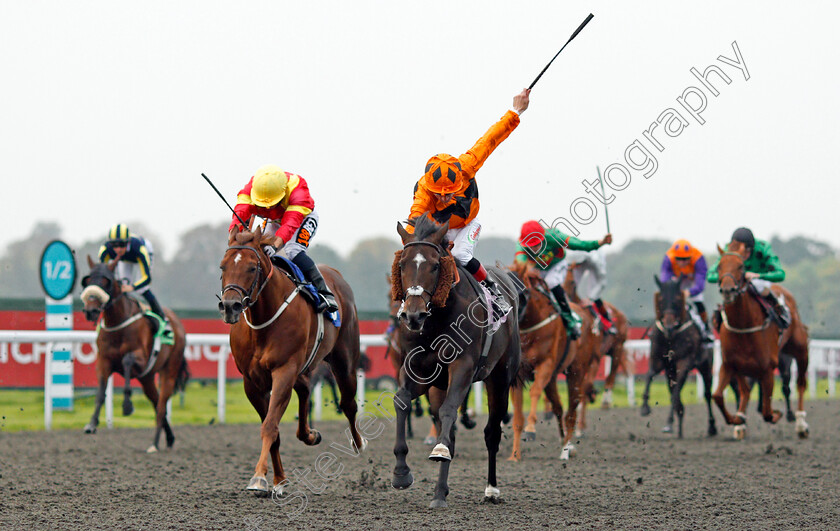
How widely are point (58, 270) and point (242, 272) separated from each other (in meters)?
6.07

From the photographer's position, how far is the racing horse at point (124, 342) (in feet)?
30.2

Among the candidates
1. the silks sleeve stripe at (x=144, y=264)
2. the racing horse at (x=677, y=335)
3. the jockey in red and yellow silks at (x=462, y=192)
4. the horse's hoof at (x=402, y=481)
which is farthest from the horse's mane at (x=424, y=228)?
the racing horse at (x=677, y=335)

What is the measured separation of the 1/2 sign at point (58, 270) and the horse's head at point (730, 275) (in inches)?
269

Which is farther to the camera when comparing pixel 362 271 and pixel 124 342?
pixel 362 271

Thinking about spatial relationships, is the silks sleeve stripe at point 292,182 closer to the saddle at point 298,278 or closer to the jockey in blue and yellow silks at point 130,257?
the saddle at point 298,278

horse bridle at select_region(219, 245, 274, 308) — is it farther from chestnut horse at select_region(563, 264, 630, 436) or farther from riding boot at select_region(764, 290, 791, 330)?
riding boot at select_region(764, 290, 791, 330)

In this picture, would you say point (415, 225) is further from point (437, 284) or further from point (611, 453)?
point (611, 453)

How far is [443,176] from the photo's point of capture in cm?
579

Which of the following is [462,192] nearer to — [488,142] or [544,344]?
[488,142]

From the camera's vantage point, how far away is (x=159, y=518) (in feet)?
17.2

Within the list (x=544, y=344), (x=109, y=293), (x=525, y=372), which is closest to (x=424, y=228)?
(x=525, y=372)

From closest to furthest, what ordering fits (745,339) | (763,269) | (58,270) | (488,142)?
(488,142)
(745,339)
(763,269)
(58,270)

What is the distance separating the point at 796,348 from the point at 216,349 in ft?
28.8

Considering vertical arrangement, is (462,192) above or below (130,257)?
above
